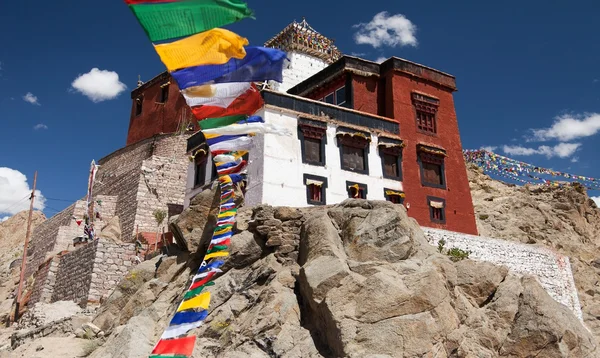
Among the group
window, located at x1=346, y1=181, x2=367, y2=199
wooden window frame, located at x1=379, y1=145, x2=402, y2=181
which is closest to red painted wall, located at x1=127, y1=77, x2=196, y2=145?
wooden window frame, located at x1=379, y1=145, x2=402, y2=181

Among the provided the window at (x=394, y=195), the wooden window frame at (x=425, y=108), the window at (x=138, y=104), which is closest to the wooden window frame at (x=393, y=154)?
the window at (x=394, y=195)

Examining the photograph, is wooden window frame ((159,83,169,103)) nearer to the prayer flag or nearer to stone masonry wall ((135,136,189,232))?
stone masonry wall ((135,136,189,232))

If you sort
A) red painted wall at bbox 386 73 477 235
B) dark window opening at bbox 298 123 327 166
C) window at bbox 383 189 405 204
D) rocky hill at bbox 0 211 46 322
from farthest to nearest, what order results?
rocky hill at bbox 0 211 46 322, red painted wall at bbox 386 73 477 235, window at bbox 383 189 405 204, dark window opening at bbox 298 123 327 166

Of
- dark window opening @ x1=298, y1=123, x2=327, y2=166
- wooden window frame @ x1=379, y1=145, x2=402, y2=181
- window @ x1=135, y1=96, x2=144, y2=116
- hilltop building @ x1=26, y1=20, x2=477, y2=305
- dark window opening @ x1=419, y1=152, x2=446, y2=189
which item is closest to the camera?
hilltop building @ x1=26, y1=20, x2=477, y2=305

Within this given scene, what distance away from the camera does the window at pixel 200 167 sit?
2831 centimetres

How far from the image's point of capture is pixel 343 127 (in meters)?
26.4

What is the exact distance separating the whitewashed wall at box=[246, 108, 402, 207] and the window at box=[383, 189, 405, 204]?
22 cm

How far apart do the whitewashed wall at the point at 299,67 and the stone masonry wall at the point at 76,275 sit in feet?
63.8

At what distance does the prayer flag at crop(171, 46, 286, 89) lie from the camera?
38.9 feet

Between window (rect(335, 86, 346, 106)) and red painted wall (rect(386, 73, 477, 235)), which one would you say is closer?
red painted wall (rect(386, 73, 477, 235))

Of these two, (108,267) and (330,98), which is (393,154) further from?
(108,267)

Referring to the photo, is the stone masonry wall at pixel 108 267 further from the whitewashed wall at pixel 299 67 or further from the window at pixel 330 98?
the whitewashed wall at pixel 299 67

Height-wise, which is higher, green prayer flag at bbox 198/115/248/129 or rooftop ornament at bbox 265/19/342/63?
rooftop ornament at bbox 265/19/342/63

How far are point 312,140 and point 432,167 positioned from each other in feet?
21.7
